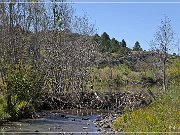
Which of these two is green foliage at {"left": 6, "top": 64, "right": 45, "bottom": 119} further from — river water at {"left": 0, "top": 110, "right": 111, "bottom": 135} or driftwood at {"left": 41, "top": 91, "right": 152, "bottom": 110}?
driftwood at {"left": 41, "top": 91, "right": 152, "bottom": 110}

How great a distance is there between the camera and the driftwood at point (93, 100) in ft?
87.8

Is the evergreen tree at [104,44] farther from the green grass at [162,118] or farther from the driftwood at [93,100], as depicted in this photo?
the green grass at [162,118]

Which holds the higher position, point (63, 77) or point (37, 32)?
point (37, 32)

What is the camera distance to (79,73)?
38.0 meters

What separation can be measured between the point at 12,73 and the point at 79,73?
1839 cm

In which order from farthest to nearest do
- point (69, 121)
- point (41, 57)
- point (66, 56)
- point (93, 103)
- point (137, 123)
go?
point (66, 56) → point (41, 57) → point (93, 103) → point (69, 121) → point (137, 123)

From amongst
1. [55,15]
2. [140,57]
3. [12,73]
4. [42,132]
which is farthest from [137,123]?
[140,57]

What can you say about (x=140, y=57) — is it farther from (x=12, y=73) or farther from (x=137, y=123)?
(x=137, y=123)

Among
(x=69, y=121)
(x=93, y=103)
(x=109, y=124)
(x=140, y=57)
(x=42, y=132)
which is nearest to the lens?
(x=42, y=132)

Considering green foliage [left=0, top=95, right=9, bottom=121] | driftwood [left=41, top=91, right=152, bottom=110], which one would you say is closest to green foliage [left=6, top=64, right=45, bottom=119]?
green foliage [left=0, top=95, right=9, bottom=121]

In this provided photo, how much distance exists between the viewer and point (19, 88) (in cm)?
2023

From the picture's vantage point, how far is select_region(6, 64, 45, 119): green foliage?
63.5ft

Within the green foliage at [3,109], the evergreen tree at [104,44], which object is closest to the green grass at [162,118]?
the green foliage at [3,109]

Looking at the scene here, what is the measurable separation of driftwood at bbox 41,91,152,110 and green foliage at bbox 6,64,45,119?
4.93m
